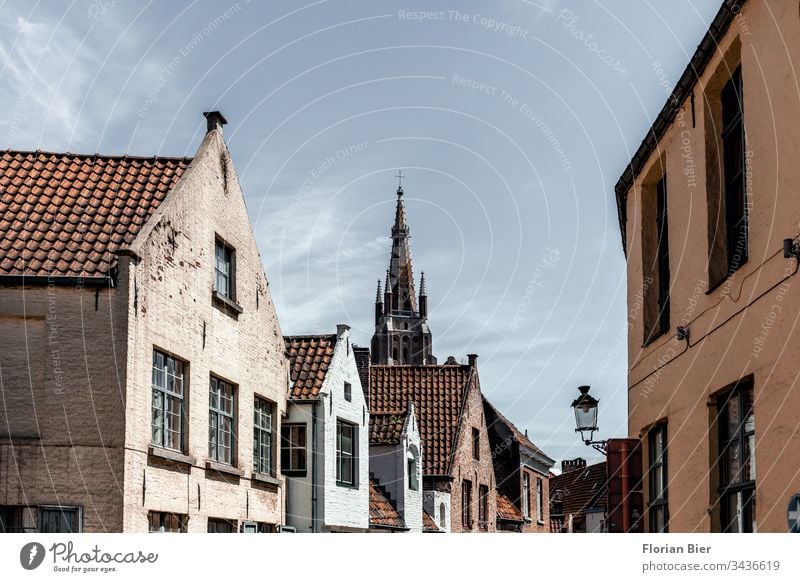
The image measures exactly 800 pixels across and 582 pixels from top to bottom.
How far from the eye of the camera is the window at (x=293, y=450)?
26.2 metres

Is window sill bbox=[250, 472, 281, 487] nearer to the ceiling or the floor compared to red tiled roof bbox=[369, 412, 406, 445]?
nearer to the floor

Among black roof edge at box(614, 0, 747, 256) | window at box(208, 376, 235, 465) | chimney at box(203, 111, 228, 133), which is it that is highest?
chimney at box(203, 111, 228, 133)

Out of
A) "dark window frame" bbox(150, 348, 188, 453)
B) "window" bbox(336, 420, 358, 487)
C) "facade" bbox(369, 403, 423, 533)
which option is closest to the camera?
"dark window frame" bbox(150, 348, 188, 453)

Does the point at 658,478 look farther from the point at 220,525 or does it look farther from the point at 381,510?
the point at 381,510

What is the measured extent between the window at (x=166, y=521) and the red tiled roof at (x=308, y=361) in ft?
25.7

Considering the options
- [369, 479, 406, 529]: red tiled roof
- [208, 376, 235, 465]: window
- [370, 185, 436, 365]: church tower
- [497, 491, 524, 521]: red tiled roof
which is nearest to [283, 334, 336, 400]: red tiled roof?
[208, 376, 235, 465]: window

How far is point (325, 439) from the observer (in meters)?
26.5

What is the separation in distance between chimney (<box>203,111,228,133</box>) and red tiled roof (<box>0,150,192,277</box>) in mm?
1492

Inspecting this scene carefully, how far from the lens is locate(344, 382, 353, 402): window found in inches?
1131

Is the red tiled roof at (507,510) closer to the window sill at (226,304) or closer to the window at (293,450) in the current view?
the window at (293,450)

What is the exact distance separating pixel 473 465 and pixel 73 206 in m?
25.0

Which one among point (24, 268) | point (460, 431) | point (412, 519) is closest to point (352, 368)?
point (412, 519)

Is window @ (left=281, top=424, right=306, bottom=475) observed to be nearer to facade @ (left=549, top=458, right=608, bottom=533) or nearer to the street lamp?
the street lamp
